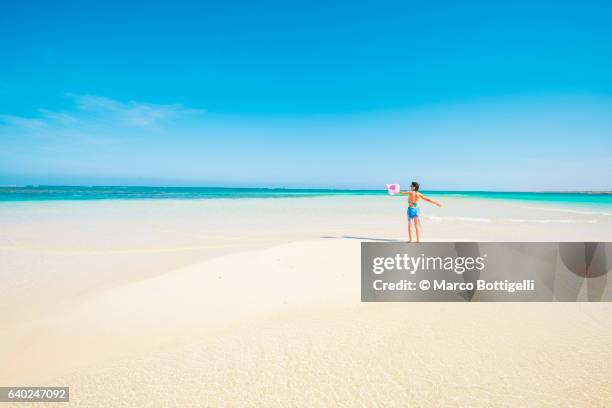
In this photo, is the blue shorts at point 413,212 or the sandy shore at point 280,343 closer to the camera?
the sandy shore at point 280,343

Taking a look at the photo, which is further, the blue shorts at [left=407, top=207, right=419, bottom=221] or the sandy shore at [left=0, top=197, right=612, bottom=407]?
the blue shorts at [left=407, top=207, right=419, bottom=221]

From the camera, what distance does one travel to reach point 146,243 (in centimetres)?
979

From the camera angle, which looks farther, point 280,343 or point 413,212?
point 413,212

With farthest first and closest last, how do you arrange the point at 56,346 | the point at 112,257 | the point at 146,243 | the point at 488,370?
the point at 146,243 < the point at 112,257 < the point at 56,346 < the point at 488,370

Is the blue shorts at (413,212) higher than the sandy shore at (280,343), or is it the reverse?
the blue shorts at (413,212)

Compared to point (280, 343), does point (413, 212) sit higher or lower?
higher

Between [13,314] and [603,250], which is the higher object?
[603,250]

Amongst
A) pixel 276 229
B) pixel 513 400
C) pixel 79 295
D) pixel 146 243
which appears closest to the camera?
pixel 513 400

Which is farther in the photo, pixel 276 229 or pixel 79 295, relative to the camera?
pixel 276 229

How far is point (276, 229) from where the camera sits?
13742 mm

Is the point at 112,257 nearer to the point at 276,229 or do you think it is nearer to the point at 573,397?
the point at 276,229

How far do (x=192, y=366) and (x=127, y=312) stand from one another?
2.08 m

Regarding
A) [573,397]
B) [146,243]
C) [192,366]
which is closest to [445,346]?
[573,397]

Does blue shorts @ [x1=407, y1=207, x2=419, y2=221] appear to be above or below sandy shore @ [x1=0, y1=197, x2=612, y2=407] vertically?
above
